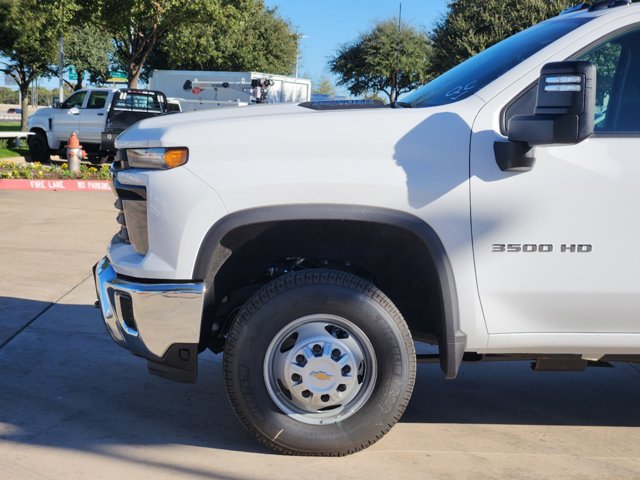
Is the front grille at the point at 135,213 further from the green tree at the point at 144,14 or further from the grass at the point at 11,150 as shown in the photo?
the green tree at the point at 144,14

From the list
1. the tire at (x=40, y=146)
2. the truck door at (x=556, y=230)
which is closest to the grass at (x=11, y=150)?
the tire at (x=40, y=146)

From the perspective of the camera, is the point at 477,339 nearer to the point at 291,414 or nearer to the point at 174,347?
the point at 291,414

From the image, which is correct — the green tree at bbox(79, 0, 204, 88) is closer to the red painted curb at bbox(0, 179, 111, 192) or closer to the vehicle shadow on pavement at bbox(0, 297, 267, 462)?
the red painted curb at bbox(0, 179, 111, 192)

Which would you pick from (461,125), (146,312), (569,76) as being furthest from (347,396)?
(569,76)

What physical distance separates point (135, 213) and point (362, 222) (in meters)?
1.06

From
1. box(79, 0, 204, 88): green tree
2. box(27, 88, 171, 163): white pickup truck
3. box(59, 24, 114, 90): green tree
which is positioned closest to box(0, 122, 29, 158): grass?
box(27, 88, 171, 163): white pickup truck

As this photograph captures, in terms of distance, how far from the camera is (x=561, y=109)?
3492 millimetres

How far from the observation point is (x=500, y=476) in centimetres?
392

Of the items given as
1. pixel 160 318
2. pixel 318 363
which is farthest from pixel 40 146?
pixel 318 363

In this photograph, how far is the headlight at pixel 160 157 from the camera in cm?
383

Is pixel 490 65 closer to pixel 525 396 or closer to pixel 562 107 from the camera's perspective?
pixel 562 107

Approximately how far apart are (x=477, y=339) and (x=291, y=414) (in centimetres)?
92

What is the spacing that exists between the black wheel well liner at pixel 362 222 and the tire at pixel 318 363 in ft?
0.63

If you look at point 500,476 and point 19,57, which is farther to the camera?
point 19,57
